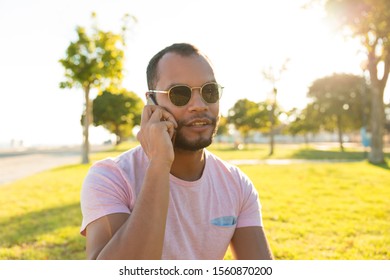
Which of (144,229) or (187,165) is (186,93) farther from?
(144,229)

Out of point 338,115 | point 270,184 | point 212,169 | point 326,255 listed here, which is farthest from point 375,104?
point 338,115

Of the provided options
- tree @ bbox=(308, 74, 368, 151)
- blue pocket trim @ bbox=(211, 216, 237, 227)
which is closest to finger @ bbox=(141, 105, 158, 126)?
blue pocket trim @ bbox=(211, 216, 237, 227)

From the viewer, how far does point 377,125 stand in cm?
2106

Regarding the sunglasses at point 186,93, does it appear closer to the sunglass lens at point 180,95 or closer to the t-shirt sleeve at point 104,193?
the sunglass lens at point 180,95

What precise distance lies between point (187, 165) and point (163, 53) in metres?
0.83

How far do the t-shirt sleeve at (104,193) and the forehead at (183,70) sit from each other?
0.73 m

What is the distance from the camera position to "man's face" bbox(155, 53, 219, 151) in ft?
8.91

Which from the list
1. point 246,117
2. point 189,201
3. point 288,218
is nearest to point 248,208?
point 189,201

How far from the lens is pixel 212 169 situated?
2902 mm

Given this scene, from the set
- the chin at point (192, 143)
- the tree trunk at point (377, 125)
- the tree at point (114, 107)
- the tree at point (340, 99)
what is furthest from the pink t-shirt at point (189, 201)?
the tree at point (114, 107)

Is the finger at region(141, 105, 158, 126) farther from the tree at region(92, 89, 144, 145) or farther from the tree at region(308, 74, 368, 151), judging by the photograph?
the tree at region(92, 89, 144, 145)

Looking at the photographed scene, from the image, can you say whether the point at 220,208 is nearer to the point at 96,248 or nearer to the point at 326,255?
the point at 96,248

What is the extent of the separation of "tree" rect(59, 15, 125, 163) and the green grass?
8.01 m
